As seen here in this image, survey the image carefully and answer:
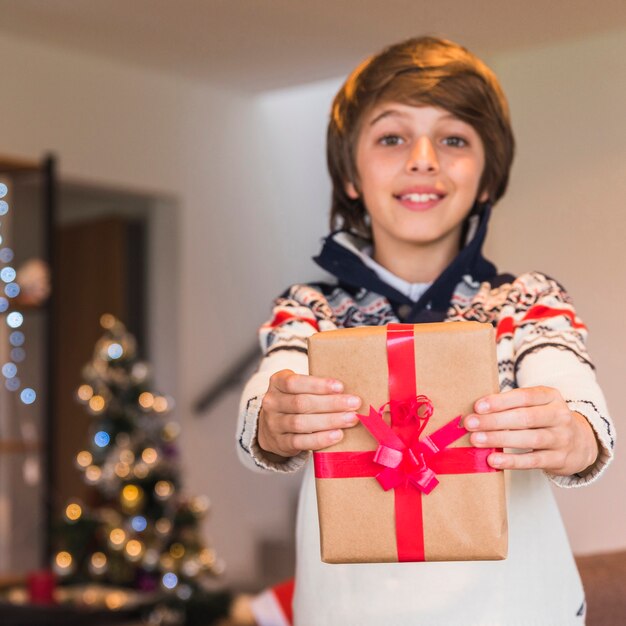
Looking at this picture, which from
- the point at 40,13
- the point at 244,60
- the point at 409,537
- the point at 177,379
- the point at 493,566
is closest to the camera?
the point at 409,537

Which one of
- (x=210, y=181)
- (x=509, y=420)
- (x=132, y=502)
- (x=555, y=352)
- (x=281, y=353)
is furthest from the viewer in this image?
(x=210, y=181)

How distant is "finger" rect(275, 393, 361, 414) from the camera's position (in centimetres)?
104

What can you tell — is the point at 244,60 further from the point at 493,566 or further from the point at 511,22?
the point at 493,566

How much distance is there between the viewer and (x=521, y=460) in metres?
1.03

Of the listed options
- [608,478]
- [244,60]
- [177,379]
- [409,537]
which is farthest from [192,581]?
[409,537]

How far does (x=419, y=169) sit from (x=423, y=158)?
0.02m

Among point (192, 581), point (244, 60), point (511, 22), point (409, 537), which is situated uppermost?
point (244, 60)

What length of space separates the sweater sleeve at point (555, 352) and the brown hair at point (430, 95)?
0.68 feet

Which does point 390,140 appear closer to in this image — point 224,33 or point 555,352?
point 555,352

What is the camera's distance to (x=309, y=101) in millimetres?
5340

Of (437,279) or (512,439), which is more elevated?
(437,279)

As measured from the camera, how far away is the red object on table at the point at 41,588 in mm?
3760

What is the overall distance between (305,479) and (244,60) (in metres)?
3.43

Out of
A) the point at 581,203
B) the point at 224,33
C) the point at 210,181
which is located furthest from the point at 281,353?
the point at 210,181
